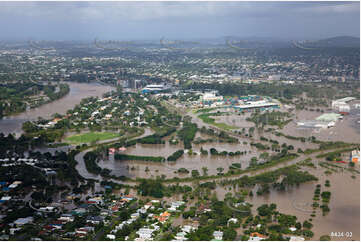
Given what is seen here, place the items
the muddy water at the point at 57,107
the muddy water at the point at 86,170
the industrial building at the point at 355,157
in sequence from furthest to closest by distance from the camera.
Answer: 1. the muddy water at the point at 57,107
2. the industrial building at the point at 355,157
3. the muddy water at the point at 86,170

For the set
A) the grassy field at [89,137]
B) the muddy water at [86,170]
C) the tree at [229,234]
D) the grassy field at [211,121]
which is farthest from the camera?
the grassy field at [211,121]

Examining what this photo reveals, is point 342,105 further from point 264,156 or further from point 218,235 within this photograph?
point 218,235

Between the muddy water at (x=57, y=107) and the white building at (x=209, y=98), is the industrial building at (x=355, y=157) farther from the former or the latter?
the muddy water at (x=57, y=107)

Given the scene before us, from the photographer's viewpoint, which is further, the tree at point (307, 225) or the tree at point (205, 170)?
the tree at point (205, 170)

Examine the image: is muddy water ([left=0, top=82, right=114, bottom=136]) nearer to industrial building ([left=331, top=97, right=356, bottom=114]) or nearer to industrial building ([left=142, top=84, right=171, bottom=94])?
industrial building ([left=142, top=84, right=171, bottom=94])

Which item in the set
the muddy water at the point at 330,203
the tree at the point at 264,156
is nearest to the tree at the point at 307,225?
the muddy water at the point at 330,203

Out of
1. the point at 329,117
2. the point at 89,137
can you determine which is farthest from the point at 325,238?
the point at 89,137

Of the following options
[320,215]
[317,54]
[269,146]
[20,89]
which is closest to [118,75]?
[20,89]

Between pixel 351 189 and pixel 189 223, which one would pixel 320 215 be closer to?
pixel 351 189
